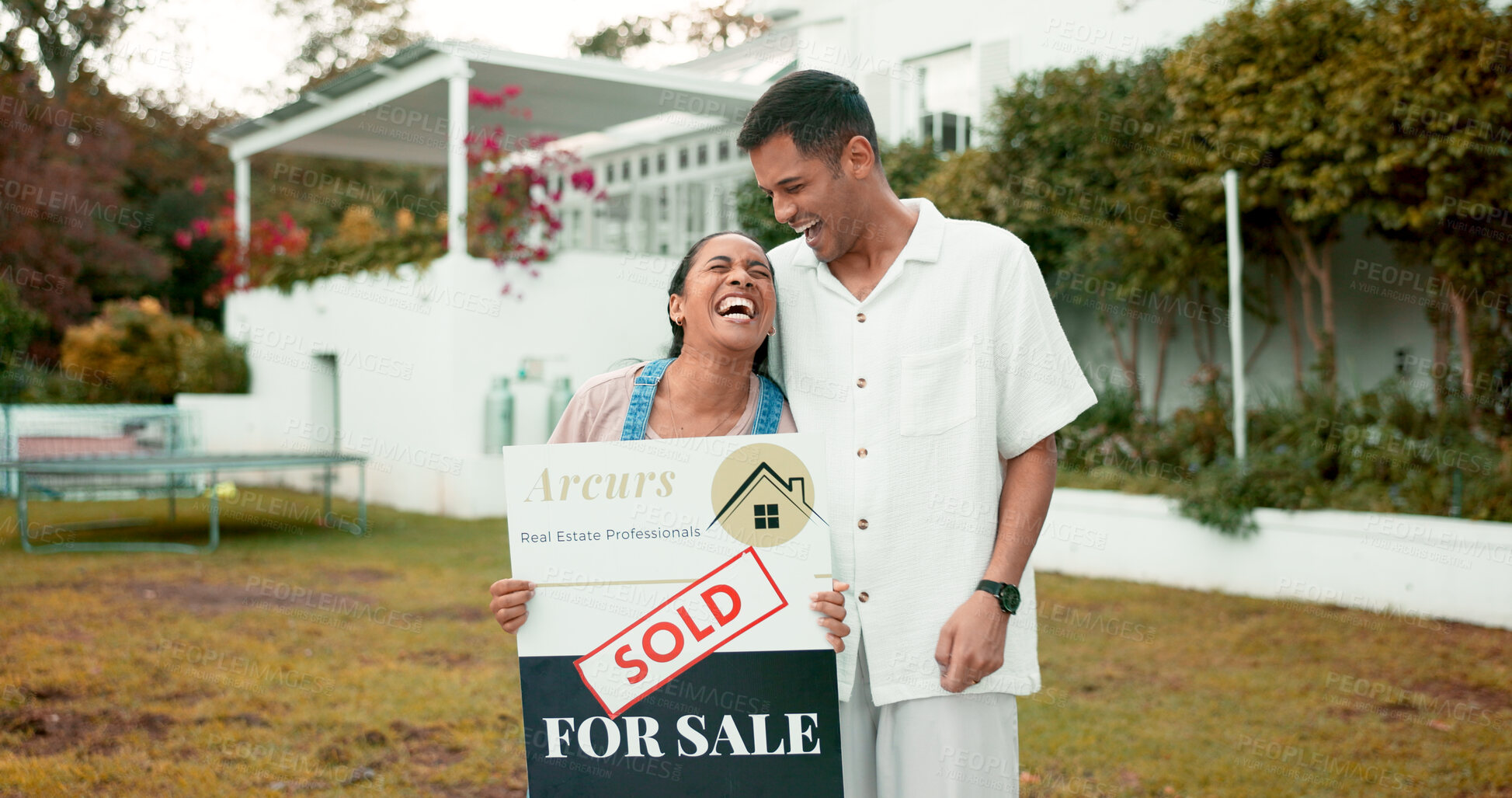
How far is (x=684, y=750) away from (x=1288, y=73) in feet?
24.2

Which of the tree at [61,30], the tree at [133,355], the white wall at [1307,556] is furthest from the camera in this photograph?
the tree at [61,30]

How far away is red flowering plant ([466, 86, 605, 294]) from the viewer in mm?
11297

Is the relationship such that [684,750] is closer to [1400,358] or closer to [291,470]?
[1400,358]

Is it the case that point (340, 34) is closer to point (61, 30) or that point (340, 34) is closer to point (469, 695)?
point (61, 30)

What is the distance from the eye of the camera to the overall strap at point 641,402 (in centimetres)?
238

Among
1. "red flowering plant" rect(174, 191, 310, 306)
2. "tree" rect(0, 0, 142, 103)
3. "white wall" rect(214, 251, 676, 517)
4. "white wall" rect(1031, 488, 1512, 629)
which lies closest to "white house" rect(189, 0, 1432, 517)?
"white wall" rect(214, 251, 676, 517)

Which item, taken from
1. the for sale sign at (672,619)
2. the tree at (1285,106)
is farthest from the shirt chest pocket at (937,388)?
the tree at (1285,106)

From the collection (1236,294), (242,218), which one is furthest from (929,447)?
(242,218)

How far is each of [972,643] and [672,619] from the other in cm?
59

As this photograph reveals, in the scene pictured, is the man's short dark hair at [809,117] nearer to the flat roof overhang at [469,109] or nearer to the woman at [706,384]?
the woman at [706,384]

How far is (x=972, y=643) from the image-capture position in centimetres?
215

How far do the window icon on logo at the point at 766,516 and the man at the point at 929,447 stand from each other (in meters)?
0.13

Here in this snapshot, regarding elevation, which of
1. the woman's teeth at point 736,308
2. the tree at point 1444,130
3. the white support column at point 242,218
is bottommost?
the woman's teeth at point 736,308

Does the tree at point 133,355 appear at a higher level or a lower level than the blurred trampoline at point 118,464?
higher
